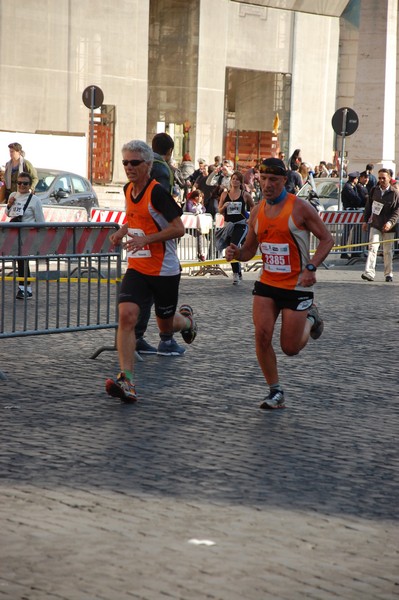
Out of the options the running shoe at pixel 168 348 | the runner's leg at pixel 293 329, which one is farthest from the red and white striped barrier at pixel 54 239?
the runner's leg at pixel 293 329

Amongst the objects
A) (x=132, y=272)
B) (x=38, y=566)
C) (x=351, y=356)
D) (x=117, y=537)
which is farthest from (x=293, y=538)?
(x=351, y=356)

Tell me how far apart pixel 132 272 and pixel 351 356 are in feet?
9.19

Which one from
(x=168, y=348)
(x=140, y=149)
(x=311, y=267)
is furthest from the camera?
(x=168, y=348)

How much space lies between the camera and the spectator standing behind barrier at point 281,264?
8.20 m

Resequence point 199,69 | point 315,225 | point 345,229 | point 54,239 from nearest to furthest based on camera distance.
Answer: point 315,225 → point 54,239 → point 345,229 → point 199,69

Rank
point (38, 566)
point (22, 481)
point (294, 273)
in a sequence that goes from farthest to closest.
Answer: point (294, 273)
point (22, 481)
point (38, 566)

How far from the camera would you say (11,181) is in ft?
58.1

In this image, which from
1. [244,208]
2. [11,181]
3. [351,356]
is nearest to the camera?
[351,356]

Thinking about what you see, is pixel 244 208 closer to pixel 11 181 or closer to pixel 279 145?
pixel 11 181

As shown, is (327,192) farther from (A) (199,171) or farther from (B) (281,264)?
(B) (281,264)

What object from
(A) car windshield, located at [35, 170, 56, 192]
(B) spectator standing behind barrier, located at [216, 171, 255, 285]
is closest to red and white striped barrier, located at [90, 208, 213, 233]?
(A) car windshield, located at [35, 170, 56, 192]

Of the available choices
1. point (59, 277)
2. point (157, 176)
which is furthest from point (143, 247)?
point (157, 176)

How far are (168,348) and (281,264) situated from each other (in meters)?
2.75

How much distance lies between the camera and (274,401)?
8.30m
